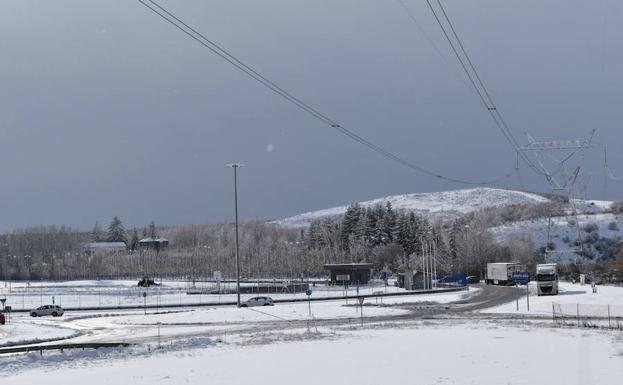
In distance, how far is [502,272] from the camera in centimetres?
11438

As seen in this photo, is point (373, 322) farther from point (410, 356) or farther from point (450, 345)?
point (410, 356)

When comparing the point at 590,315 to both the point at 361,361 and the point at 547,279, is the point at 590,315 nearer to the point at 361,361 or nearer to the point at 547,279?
the point at 547,279

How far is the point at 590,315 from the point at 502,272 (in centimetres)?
5621

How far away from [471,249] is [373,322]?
123355mm

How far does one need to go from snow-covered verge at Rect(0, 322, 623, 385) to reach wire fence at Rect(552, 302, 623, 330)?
→ 6.52 meters

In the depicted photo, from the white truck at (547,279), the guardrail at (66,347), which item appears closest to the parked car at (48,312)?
the guardrail at (66,347)

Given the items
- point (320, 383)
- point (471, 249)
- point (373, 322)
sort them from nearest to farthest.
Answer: point (320, 383) < point (373, 322) < point (471, 249)

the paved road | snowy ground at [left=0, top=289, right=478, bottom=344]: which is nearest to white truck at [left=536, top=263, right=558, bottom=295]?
the paved road

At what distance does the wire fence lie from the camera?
49.0 metres

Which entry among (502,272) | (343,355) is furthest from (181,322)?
(502,272)

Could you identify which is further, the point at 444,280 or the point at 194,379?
the point at 444,280

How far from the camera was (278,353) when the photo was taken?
35062 millimetres

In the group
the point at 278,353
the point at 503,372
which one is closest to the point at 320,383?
the point at 503,372

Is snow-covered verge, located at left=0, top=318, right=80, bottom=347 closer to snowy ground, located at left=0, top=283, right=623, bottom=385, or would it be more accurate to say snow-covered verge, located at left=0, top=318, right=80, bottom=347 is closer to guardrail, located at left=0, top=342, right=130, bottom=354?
snowy ground, located at left=0, top=283, right=623, bottom=385
